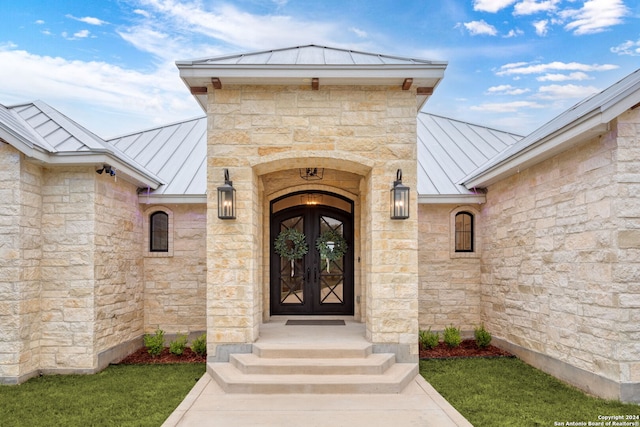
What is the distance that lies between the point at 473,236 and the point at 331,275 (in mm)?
3312

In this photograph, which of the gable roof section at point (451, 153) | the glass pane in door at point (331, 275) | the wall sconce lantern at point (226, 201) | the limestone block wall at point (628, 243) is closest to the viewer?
the limestone block wall at point (628, 243)

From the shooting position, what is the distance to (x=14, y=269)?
6.13 m

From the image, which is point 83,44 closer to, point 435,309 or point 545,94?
point 435,309

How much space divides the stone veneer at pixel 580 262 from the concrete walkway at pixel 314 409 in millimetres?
2108

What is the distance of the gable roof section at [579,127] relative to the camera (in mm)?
4805

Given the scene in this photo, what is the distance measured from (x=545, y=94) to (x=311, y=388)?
50.4ft

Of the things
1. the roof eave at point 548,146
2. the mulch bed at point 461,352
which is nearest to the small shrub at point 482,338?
the mulch bed at point 461,352

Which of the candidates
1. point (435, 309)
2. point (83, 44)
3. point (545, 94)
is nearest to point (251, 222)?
point (435, 309)

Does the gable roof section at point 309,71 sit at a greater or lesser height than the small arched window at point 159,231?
greater

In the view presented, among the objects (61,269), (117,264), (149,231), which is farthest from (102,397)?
(149,231)

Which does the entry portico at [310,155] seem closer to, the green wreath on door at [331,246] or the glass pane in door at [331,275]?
the green wreath on door at [331,246]

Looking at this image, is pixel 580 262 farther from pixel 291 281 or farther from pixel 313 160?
pixel 291 281

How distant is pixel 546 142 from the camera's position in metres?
6.03

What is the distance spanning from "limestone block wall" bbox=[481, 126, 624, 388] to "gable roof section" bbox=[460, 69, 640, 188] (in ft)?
0.66
